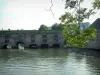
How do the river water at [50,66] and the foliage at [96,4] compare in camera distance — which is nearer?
the foliage at [96,4]

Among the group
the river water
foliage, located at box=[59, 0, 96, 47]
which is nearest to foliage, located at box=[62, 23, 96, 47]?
foliage, located at box=[59, 0, 96, 47]

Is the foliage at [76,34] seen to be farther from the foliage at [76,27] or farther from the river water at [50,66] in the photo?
the river water at [50,66]

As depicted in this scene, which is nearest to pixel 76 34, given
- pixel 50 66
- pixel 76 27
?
pixel 76 27

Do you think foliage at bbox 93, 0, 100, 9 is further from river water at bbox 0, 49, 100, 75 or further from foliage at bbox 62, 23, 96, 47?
river water at bbox 0, 49, 100, 75

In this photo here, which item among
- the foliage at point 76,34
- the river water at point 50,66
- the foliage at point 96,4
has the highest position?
the foliage at point 96,4

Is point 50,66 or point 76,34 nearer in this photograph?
point 76,34

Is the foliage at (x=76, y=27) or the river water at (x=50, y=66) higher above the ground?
the foliage at (x=76, y=27)

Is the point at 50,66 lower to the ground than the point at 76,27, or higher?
lower

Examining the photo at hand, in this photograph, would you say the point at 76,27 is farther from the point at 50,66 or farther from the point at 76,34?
the point at 50,66

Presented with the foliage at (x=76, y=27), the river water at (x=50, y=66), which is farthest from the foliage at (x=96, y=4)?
the river water at (x=50, y=66)

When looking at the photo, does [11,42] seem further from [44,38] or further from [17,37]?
[44,38]

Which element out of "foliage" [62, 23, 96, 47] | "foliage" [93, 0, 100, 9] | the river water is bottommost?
the river water

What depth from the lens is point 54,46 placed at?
99812 mm

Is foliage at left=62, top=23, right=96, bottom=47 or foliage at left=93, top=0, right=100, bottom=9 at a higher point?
foliage at left=93, top=0, right=100, bottom=9
